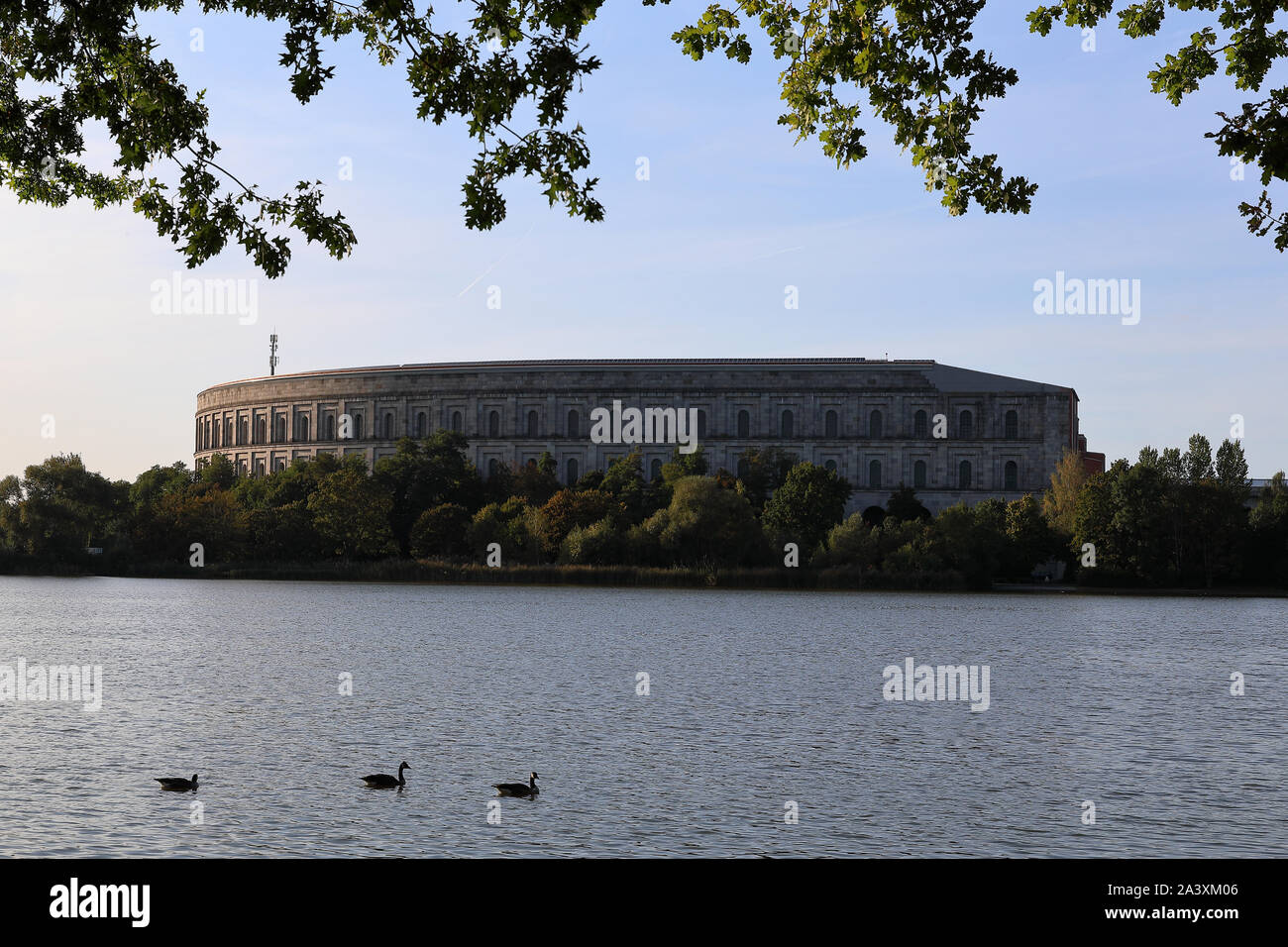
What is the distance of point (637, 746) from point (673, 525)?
6410cm

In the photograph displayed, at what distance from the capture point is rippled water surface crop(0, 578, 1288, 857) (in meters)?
15.4

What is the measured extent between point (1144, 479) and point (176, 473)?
96.4 metres

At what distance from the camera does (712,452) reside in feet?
442

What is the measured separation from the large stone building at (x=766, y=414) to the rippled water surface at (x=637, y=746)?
285 ft

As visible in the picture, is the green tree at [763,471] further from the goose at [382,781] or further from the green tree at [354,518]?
the goose at [382,781]

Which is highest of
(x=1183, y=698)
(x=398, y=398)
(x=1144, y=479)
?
(x=398, y=398)

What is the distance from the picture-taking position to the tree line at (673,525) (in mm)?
85188

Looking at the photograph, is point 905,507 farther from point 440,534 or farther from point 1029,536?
point 440,534

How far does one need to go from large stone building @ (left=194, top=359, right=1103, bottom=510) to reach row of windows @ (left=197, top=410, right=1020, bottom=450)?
0.46ft

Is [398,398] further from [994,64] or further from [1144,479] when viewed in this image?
[994,64]

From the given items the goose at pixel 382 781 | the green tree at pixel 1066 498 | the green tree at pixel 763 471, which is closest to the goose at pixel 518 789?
the goose at pixel 382 781
